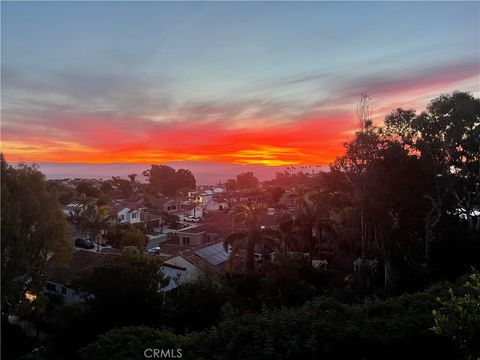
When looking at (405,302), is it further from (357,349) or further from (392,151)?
(392,151)

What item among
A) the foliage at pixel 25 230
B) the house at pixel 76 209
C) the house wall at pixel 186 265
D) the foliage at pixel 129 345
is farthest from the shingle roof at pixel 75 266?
the house at pixel 76 209

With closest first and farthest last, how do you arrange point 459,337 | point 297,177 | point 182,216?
point 459,337, point 182,216, point 297,177

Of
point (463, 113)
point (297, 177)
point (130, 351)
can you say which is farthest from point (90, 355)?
point (297, 177)

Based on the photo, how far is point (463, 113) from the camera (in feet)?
56.0

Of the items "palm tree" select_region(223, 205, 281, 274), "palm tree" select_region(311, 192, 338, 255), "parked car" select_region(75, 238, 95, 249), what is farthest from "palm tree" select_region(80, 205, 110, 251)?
"palm tree" select_region(311, 192, 338, 255)

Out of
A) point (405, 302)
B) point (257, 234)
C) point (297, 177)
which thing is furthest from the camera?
point (297, 177)

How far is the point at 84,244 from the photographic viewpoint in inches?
1271

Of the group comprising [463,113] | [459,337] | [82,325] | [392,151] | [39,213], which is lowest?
[82,325]

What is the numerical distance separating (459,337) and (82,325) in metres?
10.5

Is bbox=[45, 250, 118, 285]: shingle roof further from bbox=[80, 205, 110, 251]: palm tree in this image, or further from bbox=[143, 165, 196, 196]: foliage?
bbox=[143, 165, 196, 196]: foliage

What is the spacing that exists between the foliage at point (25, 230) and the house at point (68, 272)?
206 inches

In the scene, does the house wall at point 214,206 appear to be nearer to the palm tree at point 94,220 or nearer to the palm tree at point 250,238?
the palm tree at point 94,220

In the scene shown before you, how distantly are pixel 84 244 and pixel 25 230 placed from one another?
2061 centimetres

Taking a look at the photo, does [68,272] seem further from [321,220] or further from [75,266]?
[321,220]
